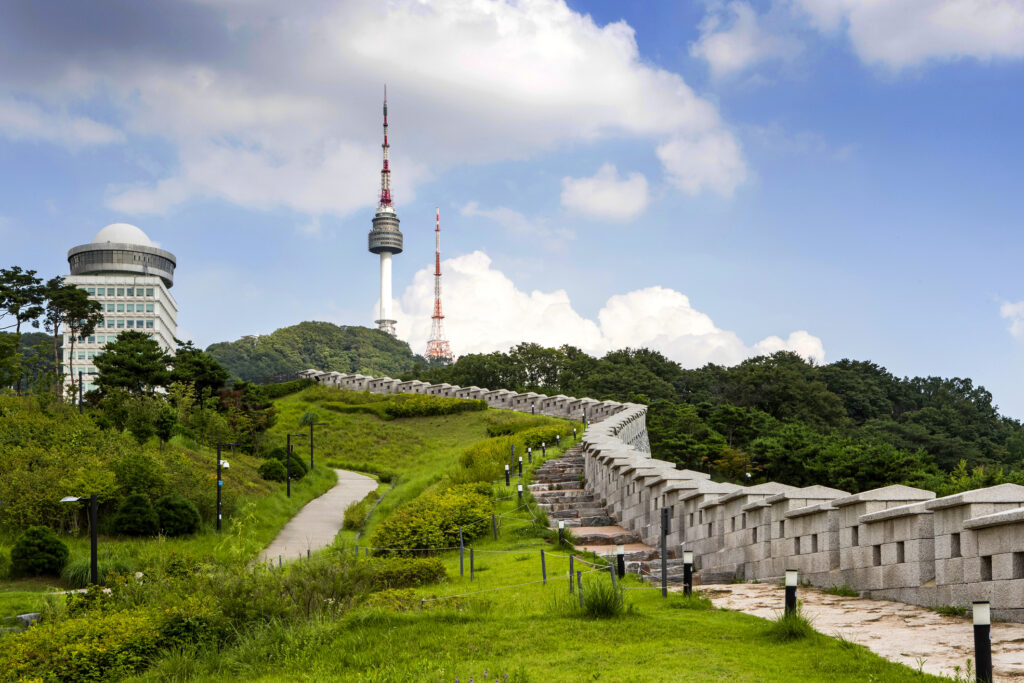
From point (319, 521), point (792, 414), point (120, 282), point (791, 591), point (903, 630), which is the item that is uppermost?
point (120, 282)

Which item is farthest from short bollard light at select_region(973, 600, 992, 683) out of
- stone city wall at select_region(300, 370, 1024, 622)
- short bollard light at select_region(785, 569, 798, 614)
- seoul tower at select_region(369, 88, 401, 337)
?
seoul tower at select_region(369, 88, 401, 337)

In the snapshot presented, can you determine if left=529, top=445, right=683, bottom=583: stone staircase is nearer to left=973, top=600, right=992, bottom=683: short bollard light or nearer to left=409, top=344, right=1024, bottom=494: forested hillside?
left=973, top=600, right=992, bottom=683: short bollard light

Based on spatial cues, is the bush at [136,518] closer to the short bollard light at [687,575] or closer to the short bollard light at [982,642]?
the short bollard light at [687,575]

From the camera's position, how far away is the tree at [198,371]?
153ft

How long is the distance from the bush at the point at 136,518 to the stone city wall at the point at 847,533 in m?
13.0

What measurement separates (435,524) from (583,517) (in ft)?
11.5

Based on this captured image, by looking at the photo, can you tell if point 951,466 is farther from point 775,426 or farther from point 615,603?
point 615,603

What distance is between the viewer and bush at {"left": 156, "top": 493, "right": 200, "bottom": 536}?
24.4 meters

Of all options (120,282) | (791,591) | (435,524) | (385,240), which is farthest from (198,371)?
(385,240)

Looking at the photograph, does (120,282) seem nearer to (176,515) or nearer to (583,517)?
→ (176,515)

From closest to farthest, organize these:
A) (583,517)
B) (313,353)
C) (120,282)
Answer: (583,517) < (120,282) < (313,353)

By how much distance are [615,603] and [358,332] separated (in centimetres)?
13959

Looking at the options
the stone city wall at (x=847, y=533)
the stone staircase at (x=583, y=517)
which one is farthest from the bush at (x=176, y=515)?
the stone city wall at (x=847, y=533)

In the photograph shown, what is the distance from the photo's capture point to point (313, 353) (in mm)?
136625
